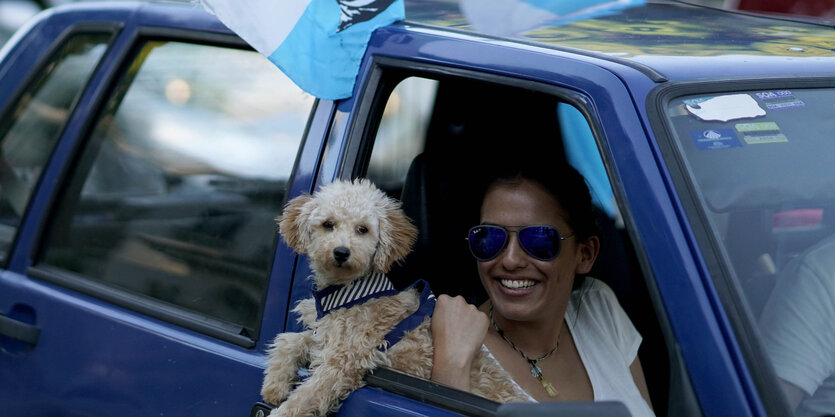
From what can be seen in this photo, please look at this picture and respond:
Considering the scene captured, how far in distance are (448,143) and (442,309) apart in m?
0.94

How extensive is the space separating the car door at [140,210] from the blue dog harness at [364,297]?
196 millimetres

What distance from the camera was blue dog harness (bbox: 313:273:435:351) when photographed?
225 centimetres

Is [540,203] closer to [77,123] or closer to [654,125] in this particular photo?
[654,125]

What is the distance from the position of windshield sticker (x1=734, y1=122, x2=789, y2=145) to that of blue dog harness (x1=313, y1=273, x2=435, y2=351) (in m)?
0.84

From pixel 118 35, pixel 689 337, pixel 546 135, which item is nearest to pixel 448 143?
pixel 546 135

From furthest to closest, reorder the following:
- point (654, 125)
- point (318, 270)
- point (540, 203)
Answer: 1. point (540, 203)
2. point (318, 270)
3. point (654, 125)

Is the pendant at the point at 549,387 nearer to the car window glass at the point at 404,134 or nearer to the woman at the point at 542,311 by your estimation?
the woman at the point at 542,311

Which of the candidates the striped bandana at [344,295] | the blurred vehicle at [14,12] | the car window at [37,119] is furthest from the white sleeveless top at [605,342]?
the blurred vehicle at [14,12]

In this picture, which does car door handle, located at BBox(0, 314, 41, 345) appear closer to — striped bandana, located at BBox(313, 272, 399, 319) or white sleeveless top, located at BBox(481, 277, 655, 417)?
striped bandana, located at BBox(313, 272, 399, 319)

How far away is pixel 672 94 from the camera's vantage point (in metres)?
2.01

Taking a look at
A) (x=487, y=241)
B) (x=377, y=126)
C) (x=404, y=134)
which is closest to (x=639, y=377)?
(x=487, y=241)

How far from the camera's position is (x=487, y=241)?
2.39m

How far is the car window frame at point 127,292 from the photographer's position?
2.52m

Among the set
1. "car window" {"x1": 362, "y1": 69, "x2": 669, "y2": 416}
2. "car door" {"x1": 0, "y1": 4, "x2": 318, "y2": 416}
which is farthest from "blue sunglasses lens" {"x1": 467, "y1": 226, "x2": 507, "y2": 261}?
"car door" {"x1": 0, "y1": 4, "x2": 318, "y2": 416}
